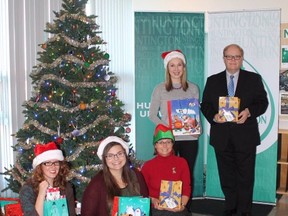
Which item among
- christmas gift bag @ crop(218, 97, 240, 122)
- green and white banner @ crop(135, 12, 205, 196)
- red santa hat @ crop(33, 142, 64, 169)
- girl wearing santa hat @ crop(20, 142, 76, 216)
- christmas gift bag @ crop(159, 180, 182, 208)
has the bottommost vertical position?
christmas gift bag @ crop(159, 180, 182, 208)

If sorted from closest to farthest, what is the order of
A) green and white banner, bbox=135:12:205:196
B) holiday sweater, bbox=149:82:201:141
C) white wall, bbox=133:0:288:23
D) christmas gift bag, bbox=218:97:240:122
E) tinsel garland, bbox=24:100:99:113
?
tinsel garland, bbox=24:100:99:113 → christmas gift bag, bbox=218:97:240:122 → holiday sweater, bbox=149:82:201:141 → green and white banner, bbox=135:12:205:196 → white wall, bbox=133:0:288:23

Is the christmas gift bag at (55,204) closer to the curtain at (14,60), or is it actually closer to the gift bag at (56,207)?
the gift bag at (56,207)

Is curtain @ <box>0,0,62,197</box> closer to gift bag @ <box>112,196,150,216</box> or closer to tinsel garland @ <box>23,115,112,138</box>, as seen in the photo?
tinsel garland @ <box>23,115,112,138</box>

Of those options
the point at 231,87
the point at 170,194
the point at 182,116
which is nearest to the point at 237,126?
the point at 231,87

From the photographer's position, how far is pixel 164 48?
A: 4492 mm

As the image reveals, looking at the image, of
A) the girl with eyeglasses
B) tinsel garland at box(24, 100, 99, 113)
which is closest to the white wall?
tinsel garland at box(24, 100, 99, 113)

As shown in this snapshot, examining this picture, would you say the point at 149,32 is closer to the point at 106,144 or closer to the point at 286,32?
the point at 286,32

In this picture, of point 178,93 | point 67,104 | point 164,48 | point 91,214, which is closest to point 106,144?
point 91,214

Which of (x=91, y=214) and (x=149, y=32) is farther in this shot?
(x=149, y=32)

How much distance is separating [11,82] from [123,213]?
6.76 ft

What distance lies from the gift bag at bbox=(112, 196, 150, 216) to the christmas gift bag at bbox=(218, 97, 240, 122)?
144 cm

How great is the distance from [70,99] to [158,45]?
1.57m

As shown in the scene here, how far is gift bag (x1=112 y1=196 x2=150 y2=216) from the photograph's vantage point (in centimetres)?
248

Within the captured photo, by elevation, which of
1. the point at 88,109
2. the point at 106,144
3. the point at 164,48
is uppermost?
the point at 164,48
